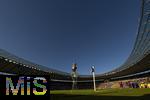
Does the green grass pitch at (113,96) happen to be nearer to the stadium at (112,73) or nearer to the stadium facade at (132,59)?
the stadium at (112,73)

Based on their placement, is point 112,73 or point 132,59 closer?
point 132,59

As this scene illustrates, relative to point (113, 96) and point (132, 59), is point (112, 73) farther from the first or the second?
point (113, 96)

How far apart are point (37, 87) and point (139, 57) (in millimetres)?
75568

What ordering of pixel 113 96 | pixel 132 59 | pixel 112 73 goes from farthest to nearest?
pixel 112 73, pixel 132 59, pixel 113 96

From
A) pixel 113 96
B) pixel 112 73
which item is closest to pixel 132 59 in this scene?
pixel 112 73

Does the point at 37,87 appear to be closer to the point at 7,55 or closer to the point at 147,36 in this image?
the point at 147,36

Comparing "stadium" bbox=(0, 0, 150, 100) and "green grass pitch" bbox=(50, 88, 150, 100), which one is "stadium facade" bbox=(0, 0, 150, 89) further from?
"green grass pitch" bbox=(50, 88, 150, 100)

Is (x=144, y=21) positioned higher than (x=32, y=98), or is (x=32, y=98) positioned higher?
(x=144, y=21)

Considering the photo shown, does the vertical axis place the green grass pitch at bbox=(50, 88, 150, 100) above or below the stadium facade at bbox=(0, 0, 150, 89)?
below

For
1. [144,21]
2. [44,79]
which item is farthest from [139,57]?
[44,79]

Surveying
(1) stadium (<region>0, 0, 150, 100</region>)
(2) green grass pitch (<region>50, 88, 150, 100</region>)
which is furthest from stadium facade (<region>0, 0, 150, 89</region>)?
(2) green grass pitch (<region>50, 88, 150, 100</region>)

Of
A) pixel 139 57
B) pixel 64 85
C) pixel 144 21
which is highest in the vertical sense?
pixel 144 21

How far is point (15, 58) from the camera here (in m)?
82.4

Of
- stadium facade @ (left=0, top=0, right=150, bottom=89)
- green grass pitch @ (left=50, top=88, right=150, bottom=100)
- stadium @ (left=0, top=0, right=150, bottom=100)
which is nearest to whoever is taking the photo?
green grass pitch @ (left=50, top=88, right=150, bottom=100)
